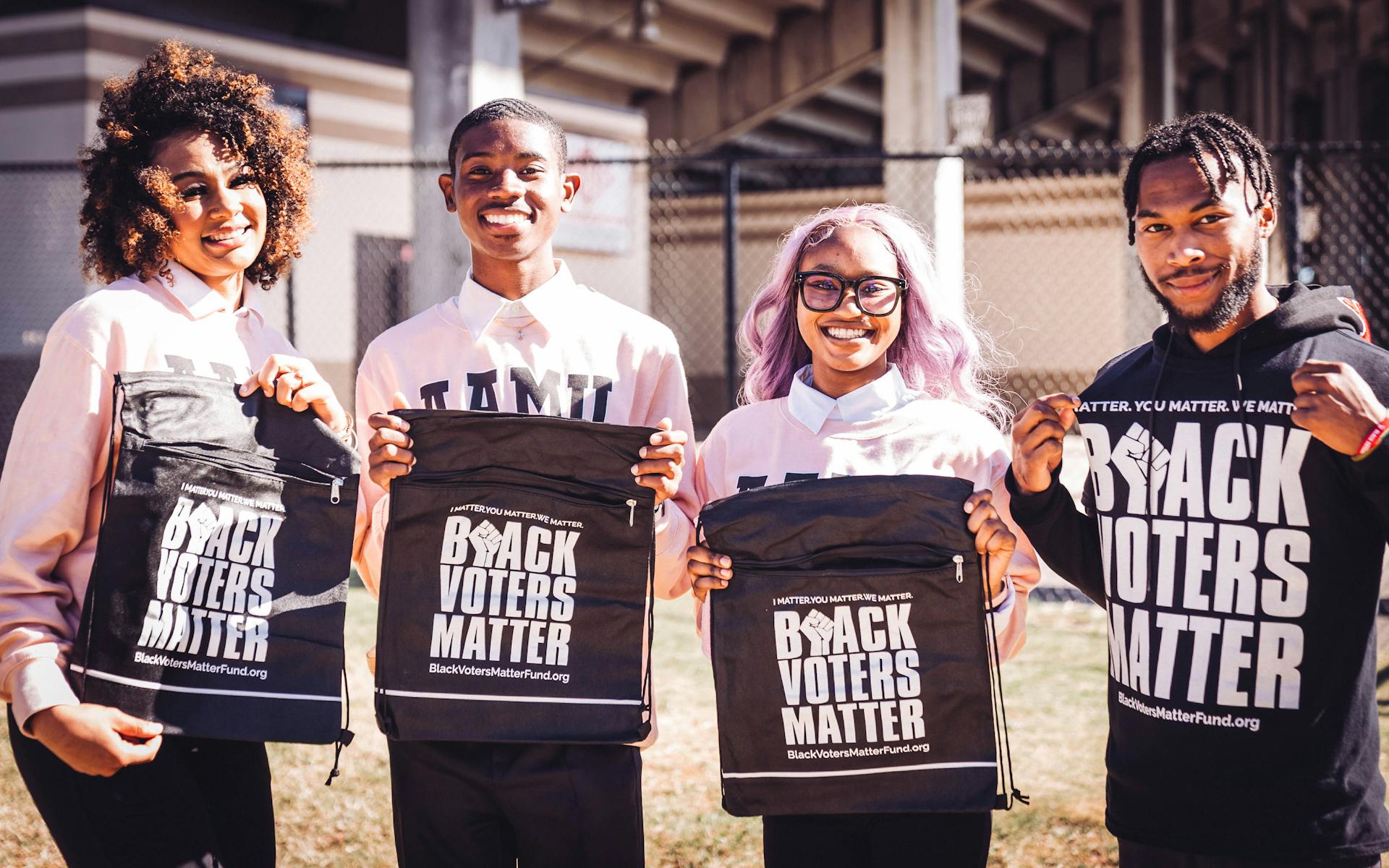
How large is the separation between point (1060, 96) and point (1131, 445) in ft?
61.7

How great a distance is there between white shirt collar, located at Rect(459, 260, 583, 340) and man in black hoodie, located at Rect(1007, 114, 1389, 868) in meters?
1.02

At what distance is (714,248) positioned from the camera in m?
17.4

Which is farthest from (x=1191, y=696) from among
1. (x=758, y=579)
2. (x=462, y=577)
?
(x=462, y=577)

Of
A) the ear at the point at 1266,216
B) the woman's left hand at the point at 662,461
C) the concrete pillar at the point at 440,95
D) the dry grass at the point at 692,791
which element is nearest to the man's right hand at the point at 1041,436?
the ear at the point at 1266,216

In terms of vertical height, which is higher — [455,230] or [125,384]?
[455,230]

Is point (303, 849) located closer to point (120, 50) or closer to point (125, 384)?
point (125, 384)

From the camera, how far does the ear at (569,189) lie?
278 cm

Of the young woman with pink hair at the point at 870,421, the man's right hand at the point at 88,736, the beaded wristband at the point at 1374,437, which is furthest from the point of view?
the young woman with pink hair at the point at 870,421

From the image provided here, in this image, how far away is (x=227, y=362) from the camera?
2531 mm

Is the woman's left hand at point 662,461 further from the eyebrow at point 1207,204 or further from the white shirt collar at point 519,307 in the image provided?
the eyebrow at point 1207,204

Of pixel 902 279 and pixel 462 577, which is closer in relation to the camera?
pixel 462 577

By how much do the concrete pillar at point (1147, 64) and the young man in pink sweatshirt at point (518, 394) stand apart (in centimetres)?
1565

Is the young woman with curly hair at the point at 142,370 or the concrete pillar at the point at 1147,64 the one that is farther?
the concrete pillar at the point at 1147,64

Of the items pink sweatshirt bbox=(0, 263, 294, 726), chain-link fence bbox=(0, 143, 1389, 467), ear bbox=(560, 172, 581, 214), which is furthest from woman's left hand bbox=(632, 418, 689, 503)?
chain-link fence bbox=(0, 143, 1389, 467)
